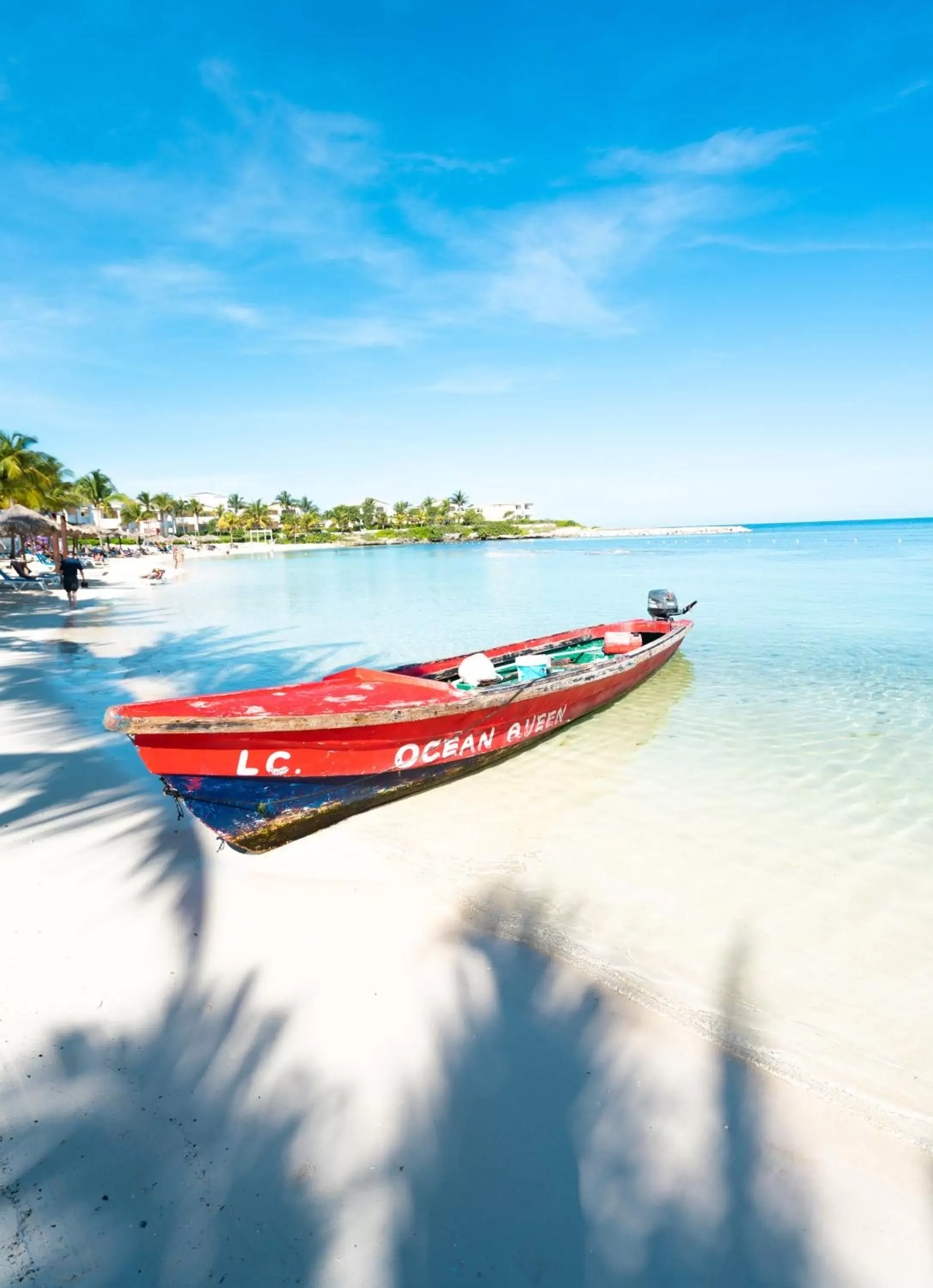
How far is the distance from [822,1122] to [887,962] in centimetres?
164

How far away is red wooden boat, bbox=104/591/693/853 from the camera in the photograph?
4641 mm

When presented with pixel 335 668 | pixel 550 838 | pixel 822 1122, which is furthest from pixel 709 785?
pixel 335 668

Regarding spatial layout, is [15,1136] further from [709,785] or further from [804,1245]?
[709,785]

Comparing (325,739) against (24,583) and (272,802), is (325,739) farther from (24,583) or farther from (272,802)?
(24,583)

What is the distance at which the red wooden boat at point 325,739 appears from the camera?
4.64m

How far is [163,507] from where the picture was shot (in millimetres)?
97188

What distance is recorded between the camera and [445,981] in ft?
12.8

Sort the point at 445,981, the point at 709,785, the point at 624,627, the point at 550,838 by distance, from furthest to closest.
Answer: the point at 624,627 < the point at 709,785 < the point at 550,838 < the point at 445,981

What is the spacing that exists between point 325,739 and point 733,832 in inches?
160

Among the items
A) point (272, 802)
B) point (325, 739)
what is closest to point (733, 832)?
point (325, 739)

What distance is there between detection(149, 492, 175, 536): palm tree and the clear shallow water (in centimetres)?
8930

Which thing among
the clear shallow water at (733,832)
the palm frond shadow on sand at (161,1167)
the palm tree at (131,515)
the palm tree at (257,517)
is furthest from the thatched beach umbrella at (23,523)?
the palm tree at (257,517)

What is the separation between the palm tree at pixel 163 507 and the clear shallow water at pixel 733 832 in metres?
89.3

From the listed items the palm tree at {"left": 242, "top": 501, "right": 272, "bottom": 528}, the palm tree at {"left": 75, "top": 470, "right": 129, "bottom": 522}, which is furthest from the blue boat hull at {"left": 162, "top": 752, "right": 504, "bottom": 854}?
the palm tree at {"left": 242, "top": 501, "right": 272, "bottom": 528}
